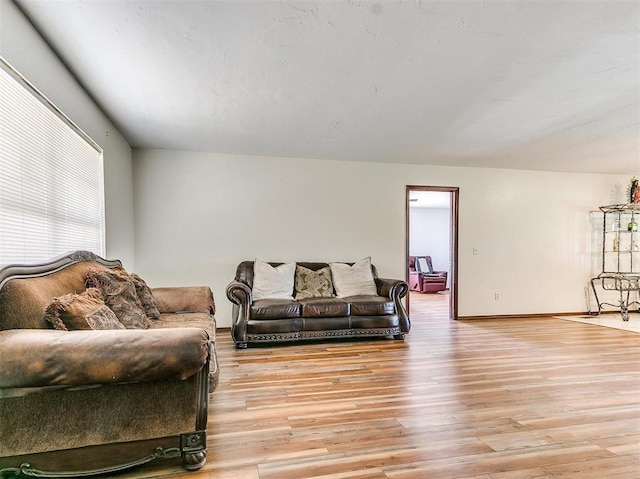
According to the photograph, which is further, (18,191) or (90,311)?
(18,191)

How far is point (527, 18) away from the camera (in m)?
1.90

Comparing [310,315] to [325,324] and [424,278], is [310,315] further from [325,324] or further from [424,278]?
[424,278]

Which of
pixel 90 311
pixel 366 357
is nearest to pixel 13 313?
pixel 90 311

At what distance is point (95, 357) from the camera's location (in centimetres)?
143

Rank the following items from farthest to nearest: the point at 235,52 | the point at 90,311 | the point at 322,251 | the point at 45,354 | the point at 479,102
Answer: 1. the point at 322,251
2. the point at 479,102
3. the point at 235,52
4. the point at 90,311
5. the point at 45,354

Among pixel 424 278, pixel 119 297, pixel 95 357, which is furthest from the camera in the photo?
pixel 424 278

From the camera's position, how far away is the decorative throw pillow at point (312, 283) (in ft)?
14.3

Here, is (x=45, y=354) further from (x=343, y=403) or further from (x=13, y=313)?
(x=343, y=403)

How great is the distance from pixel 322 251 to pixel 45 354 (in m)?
3.79

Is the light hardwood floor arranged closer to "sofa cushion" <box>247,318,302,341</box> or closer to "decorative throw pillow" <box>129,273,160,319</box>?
"sofa cushion" <box>247,318,302,341</box>

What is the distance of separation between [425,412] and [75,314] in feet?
6.88

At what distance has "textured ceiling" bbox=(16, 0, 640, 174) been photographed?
1.87m

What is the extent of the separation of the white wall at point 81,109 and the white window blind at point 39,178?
11 cm

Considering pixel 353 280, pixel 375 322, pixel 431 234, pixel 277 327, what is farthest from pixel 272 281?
pixel 431 234
